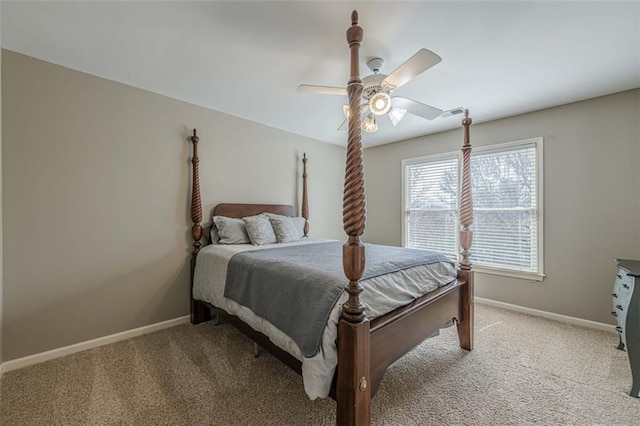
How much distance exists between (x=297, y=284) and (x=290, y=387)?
2.59 ft

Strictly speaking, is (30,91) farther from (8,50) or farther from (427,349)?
(427,349)

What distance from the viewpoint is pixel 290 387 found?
1823mm

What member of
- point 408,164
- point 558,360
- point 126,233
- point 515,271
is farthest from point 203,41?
point 515,271

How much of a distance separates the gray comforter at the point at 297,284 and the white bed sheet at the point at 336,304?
0.04 meters

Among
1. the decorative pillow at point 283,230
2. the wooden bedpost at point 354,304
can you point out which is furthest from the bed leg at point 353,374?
the decorative pillow at point 283,230

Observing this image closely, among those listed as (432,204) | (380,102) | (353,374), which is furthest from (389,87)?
(432,204)

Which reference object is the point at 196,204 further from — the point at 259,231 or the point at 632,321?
the point at 632,321

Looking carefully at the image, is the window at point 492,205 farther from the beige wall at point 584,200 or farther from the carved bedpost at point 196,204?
the carved bedpost at point 196,204

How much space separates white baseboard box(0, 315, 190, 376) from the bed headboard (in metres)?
1.25

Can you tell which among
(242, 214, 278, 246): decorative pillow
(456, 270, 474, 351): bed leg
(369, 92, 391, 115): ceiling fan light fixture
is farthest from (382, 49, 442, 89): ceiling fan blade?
(242, 214, 278, 246): decorative pillow

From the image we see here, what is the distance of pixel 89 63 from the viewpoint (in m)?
2.19

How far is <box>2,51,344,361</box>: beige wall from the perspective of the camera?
6.73 ft

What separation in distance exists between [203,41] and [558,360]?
372 centimetres

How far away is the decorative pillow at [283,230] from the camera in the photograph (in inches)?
126
